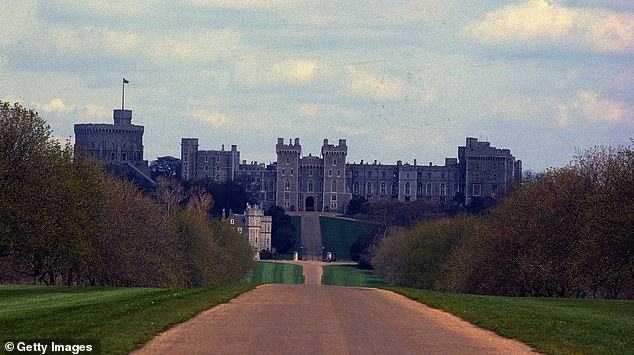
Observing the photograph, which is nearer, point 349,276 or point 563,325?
point 563,325

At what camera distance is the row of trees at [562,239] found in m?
51.1

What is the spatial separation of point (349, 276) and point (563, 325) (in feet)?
382

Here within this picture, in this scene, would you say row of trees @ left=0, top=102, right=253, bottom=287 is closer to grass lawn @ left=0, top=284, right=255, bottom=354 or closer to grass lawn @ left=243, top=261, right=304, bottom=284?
grass lawn @ left=0, top=284, right=255, bottom=354

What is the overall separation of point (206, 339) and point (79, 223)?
35214 millimetres

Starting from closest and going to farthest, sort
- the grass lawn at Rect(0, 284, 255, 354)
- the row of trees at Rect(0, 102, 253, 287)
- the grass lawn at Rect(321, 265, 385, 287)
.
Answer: the grass lawn at Rect(0, 284, 255, 354)
the row of trees at Rect(0, 102, 253, 287)
the grass lawn at Rect(321, 265, 385, 287)

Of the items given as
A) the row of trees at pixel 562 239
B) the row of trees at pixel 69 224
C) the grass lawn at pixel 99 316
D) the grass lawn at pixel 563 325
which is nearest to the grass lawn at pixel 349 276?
the row of trees at pixel 69 224

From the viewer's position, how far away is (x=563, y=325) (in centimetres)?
2858

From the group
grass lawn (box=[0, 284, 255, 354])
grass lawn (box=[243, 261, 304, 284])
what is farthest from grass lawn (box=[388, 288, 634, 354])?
grass lawn (box=[243, 261, 304, 284])

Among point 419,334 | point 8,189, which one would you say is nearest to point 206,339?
point 419,334

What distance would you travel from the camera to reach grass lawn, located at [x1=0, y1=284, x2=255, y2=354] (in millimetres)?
21209

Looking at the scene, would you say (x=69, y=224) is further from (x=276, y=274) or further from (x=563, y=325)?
(x=276, y=274)

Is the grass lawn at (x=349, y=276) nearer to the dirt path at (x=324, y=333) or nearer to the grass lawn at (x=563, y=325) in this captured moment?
the grass lawn at (x=563, y=325)

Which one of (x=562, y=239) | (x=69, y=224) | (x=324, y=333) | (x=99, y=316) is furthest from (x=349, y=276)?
(x=324, y=333)

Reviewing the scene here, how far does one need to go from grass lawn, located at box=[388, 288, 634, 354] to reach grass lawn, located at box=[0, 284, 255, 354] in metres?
7.51
